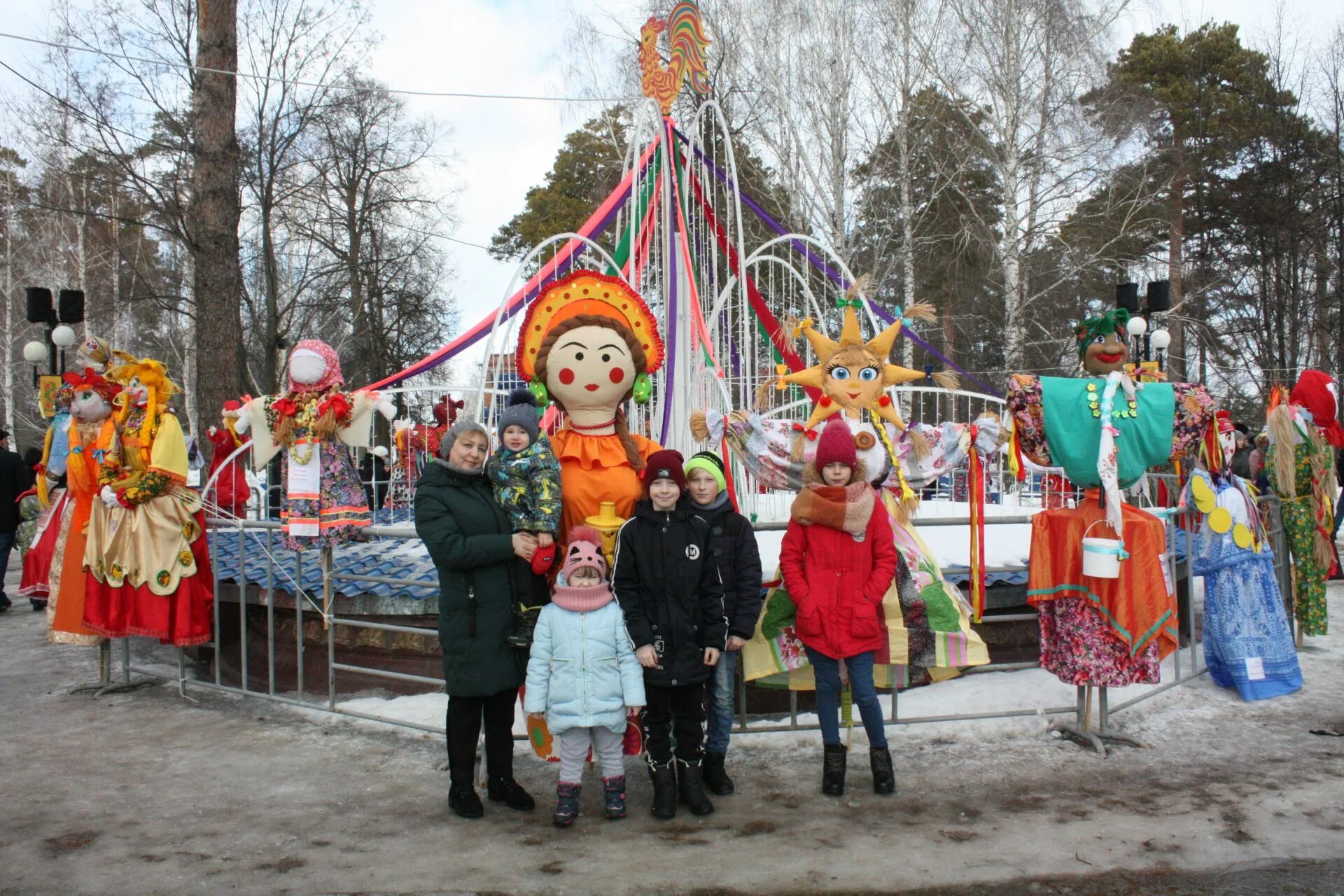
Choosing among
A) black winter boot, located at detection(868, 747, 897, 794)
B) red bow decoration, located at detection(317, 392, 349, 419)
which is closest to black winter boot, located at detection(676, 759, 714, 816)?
black winter boot, located at detection(868, 747, 897, 794)

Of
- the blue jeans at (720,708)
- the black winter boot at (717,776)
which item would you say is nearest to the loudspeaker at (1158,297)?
the blue jeans at (720,708)

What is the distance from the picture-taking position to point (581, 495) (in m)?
3.72

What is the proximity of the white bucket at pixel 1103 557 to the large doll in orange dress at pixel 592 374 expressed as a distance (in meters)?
1.89

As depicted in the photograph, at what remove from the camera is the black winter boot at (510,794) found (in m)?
3.36

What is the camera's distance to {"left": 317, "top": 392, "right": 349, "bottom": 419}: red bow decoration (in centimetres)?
471

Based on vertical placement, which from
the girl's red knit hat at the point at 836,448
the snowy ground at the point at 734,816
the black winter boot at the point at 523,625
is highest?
the girl's red knit hat at the point at 836,448

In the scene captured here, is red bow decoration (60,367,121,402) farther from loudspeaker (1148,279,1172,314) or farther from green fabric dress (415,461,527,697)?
loudspeaker (1148,279,1172,314)

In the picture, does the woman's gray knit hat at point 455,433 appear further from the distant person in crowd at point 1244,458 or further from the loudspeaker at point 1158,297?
the distant person in crowd at point 1244,458

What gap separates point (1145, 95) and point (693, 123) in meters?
14.0

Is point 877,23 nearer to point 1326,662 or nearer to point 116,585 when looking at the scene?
point 1326,662

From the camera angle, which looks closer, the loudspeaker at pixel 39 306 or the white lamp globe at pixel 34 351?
the white lamp globe at pixel 34 351

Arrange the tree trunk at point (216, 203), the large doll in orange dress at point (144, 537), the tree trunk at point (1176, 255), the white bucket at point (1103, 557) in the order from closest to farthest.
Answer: the white bucket at point (1103, 557) < the large doll in orange dress at point (144, 537) < the tree trunk at point (216, 203) < the tree trunk at point (1176, 255)

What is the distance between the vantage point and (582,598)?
10.5 ft

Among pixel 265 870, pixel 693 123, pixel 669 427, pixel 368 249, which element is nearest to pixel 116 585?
pixel 265 870
